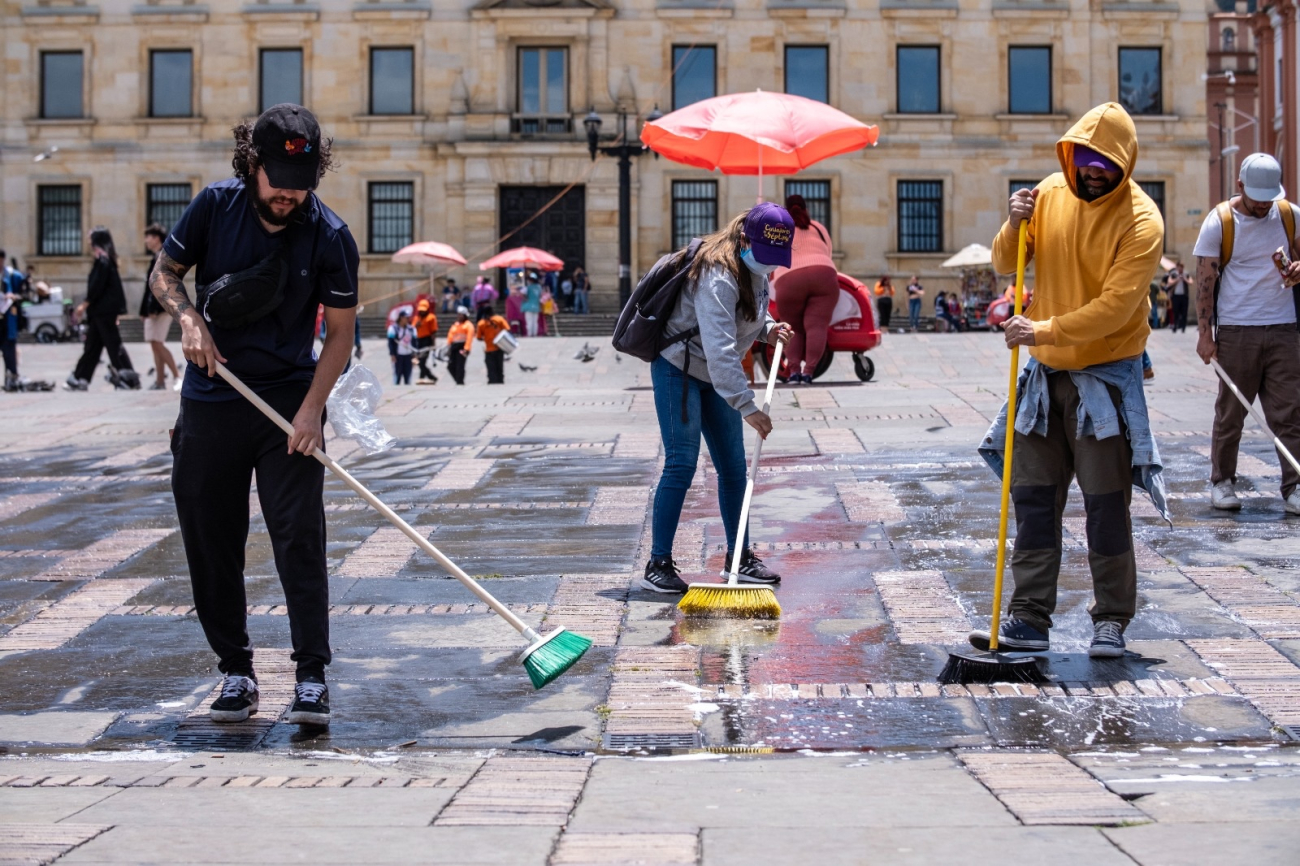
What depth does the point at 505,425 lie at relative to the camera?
12.9 metres

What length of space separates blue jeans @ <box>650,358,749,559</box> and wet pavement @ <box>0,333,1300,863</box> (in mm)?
345

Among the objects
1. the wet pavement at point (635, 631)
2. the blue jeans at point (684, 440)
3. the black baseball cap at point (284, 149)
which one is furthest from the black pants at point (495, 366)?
the black baseball cap at point (284, 149)

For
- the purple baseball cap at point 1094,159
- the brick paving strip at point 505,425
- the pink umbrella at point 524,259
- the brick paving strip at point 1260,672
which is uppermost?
the pink umbrella at point 524,259

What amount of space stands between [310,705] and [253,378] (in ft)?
3.26

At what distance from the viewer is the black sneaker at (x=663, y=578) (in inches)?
261

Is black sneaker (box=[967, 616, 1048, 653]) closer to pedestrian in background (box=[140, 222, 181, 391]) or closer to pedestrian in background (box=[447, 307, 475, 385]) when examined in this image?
pedestrian in background (box=[140, 222, 181, 391])

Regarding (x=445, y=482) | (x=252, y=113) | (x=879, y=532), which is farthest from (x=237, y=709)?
(x=252, y=113)

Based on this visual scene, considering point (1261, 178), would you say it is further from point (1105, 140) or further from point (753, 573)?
point (753, 573)

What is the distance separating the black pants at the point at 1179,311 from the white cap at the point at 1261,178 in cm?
2626

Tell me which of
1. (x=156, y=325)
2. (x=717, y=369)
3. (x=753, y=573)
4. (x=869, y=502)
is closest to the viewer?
(x=717, y=369)

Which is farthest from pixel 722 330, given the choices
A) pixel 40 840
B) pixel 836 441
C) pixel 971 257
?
pixel 971 257

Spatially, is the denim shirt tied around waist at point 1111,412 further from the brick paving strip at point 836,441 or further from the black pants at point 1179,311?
the black pants at point 1179,311

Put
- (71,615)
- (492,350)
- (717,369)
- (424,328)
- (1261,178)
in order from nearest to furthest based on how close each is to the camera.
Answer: (71,615)
(717,369)
(1261,178)
(492,350)
(424,328)

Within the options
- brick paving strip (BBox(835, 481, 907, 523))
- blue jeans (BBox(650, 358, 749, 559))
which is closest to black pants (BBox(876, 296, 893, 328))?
brick paving strip (BBox(835, 481, 907, 523))
